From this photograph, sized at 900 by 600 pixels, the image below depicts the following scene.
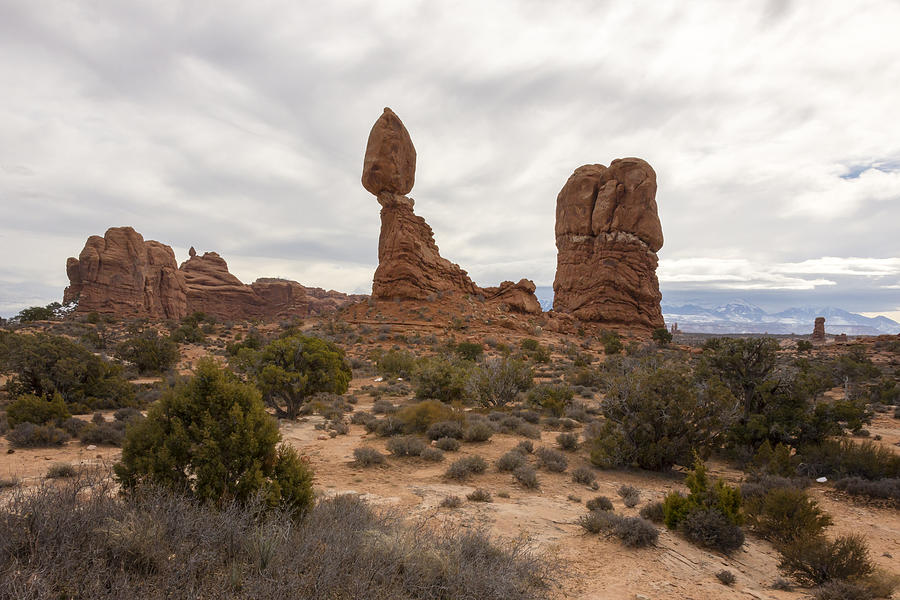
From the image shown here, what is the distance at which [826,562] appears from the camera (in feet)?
15.8

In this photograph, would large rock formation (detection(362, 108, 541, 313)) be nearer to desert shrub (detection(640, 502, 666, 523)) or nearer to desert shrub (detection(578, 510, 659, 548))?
desert shrub (detection(640, 502, 666, 523))

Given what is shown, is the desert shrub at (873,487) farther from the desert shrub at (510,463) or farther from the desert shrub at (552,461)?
the desert shrub at (510,463)

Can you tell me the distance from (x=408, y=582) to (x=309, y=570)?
0.76 metres

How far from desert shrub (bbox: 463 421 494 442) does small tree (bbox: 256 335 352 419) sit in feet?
15.9

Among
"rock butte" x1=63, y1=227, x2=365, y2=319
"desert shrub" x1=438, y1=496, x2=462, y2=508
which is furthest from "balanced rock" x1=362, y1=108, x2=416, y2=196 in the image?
"rock butte" x1=63, y1=227, x2=365, y2=319

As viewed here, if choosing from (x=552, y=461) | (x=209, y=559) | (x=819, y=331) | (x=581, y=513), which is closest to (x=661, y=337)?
(x=819, y=331)

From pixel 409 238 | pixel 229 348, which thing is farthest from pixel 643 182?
pixel 229 348

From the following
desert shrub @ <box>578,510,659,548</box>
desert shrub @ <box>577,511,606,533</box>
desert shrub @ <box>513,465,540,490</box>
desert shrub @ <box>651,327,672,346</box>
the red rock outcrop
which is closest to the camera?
desert shrub @ <box>578,510,659,548</box>

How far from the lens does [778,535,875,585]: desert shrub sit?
186 inches

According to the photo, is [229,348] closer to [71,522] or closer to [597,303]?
[71,522]

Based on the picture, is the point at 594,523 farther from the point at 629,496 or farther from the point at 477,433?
the point at 477,433

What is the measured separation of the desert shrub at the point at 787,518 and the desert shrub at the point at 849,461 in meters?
3.37

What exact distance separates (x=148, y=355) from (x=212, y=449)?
19.0m

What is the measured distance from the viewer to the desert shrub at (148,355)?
19.6m
